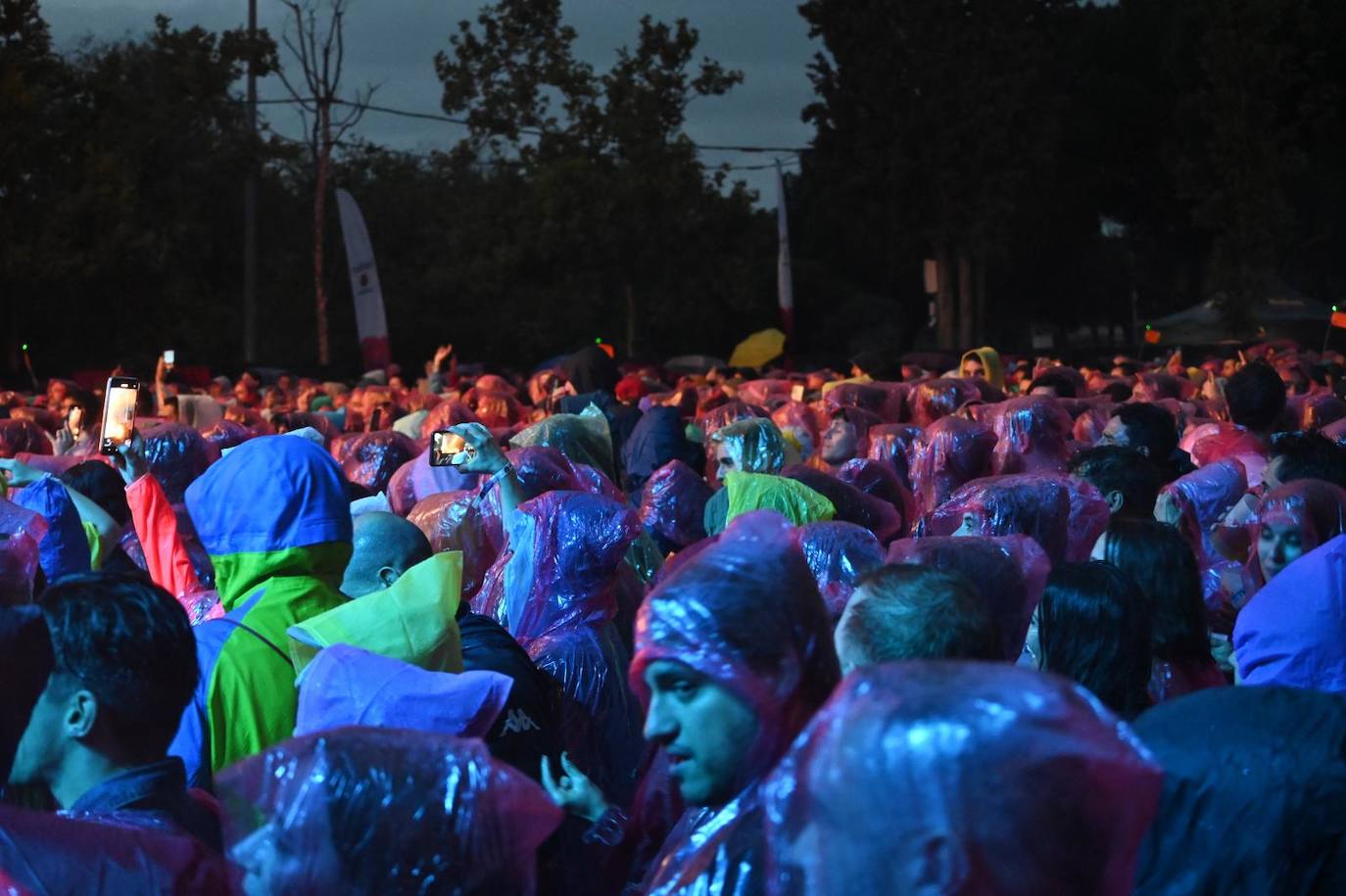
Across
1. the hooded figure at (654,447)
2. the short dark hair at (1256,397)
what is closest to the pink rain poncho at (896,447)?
the hooded figure at (654,447)

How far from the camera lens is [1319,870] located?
7.52ft

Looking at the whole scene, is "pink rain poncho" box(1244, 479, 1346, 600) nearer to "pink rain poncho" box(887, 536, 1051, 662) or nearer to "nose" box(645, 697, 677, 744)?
"pink rain poncho" box(887, 536, 1051, 662)

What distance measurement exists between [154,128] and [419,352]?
26.8ft

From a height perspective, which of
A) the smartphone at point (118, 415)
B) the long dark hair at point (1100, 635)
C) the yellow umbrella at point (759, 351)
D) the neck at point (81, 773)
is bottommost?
the yellow umbrella at point (759, 351)

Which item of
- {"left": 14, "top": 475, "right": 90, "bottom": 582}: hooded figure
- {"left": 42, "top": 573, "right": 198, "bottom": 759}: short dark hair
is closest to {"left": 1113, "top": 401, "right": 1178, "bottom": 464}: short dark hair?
{"left": 14, "top": 475, "right": 90, "bottom": 582}: hooded figure

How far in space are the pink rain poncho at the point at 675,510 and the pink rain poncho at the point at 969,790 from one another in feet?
15.9

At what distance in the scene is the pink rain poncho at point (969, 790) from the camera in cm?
169

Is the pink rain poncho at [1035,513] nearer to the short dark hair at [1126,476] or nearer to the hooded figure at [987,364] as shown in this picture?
the short dark hair at [1126,476]

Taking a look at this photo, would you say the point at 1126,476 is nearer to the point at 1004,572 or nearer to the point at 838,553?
the point at 838,553

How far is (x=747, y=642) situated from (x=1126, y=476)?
12.8 ft

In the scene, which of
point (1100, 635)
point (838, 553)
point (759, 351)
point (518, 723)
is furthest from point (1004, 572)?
point (759, 351)

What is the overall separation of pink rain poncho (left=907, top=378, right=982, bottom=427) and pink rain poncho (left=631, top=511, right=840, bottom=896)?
306 inches

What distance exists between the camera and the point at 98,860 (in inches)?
84.6

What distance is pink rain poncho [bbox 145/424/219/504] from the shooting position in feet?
20.0
